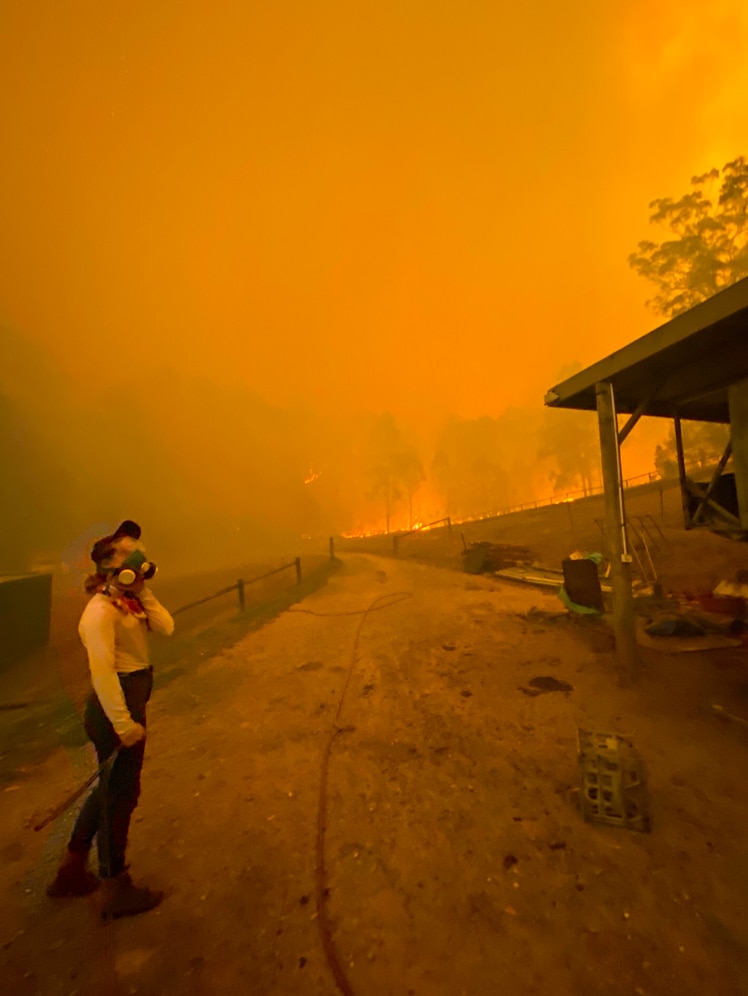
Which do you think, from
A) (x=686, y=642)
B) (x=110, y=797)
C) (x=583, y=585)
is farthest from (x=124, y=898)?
(x=583, y=585)

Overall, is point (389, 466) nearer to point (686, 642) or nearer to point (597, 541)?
point (597, 541)

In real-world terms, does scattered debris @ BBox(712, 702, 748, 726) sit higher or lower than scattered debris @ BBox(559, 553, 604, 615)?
lower

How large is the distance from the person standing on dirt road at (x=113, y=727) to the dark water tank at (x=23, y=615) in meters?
15.1

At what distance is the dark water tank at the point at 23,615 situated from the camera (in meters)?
14.0

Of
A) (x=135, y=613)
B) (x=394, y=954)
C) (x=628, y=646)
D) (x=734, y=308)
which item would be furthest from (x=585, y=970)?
(x=734, y=308)

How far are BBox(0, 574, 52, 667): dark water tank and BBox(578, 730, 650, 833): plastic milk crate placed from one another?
17278 millimetres

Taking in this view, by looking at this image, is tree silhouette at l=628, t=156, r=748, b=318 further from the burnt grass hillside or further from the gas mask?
the gas mask

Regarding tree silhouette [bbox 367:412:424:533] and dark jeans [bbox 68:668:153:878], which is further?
tree silhouette [bbox 367:412:424:533]

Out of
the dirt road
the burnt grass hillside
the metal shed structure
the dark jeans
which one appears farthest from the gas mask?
the burnt grass hillside

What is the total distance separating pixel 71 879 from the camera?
2771mm

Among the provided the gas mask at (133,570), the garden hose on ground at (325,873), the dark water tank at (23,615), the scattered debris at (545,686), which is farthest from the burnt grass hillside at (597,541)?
the dark water tank at (23,615)

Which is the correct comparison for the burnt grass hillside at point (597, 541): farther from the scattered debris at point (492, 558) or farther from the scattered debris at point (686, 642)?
the scattered debris at point (686, 642)

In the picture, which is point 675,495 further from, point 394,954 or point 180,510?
point 180,510

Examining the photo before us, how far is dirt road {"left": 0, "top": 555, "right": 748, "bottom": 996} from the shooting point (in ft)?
7.49
